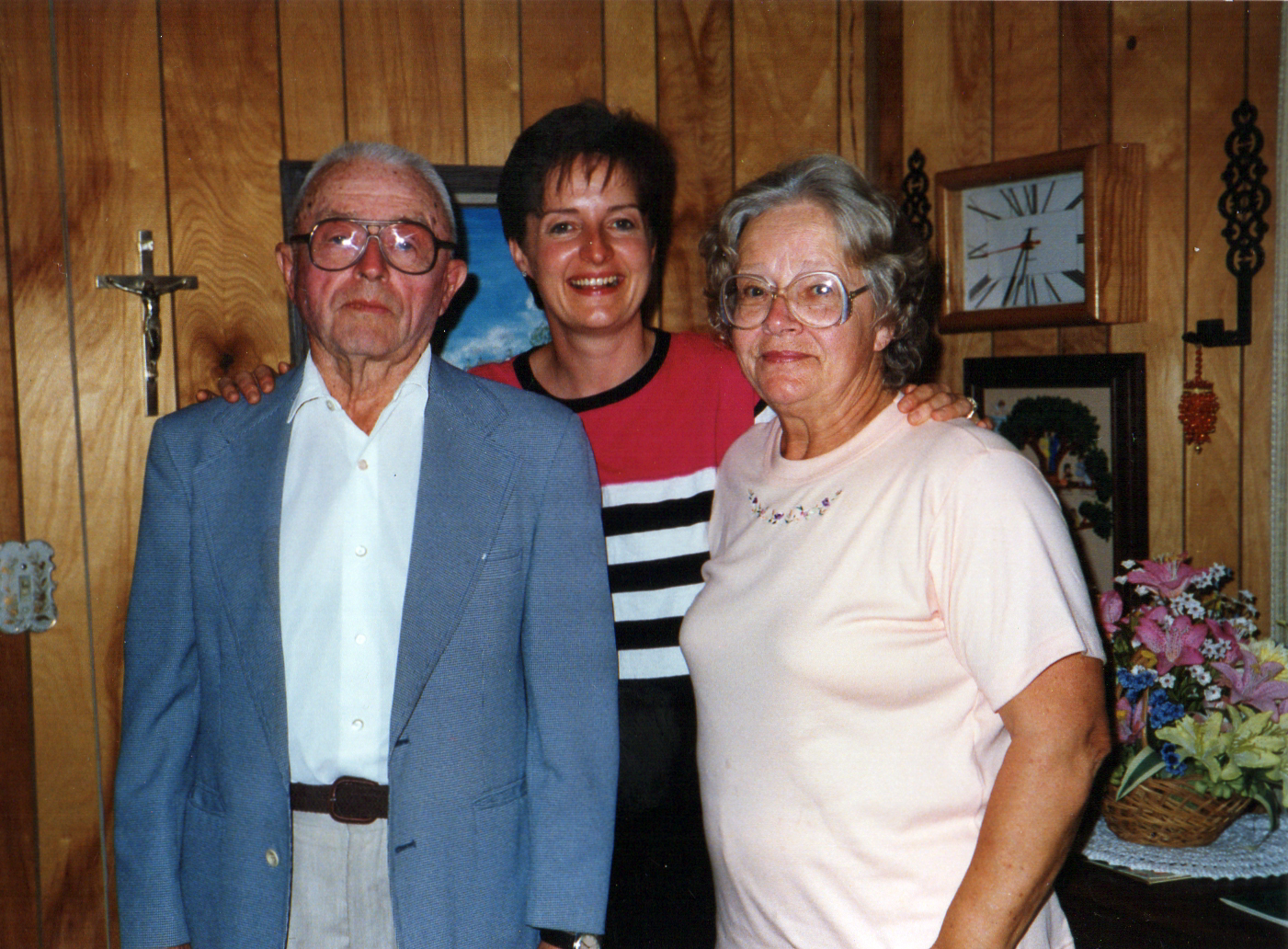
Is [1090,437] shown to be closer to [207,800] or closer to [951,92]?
[951,92]

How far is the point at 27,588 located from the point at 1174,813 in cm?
230

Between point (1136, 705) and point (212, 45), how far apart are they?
7.61ft

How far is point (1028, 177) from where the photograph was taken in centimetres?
235

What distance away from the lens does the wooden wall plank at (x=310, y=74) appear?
2217 mm

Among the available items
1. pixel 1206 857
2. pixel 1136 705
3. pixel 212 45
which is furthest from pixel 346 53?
pixel 1206 857

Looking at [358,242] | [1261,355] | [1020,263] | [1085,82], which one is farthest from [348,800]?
[1085,82]

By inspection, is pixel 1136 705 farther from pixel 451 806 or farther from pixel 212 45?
pixel 212 45

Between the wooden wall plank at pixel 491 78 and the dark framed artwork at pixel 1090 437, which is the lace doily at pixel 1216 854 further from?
the wooden wall plank at pixel 491 78

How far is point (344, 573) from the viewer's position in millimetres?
1340

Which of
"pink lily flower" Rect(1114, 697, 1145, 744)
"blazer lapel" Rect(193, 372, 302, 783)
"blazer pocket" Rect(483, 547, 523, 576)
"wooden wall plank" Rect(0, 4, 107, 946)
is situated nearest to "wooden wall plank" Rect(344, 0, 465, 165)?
"wooden wall plank" Rect(0, 4, 107, 946)

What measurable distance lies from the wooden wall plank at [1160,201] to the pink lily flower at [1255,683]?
56cm

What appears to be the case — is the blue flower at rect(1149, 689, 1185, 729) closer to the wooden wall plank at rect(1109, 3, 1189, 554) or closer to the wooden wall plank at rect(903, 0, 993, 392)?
the wooden wall plank at rect(1109, 3, 1189, 554)

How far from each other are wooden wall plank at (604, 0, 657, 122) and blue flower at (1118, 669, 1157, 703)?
1680mm

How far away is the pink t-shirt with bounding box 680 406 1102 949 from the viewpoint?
1.12 m
